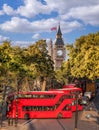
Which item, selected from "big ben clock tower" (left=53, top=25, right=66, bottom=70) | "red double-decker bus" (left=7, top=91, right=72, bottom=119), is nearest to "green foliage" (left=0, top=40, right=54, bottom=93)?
"red double-decker bus" (left=7, top=91, right=72, bottom=119)

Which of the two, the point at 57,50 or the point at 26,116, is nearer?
the point at 26,116

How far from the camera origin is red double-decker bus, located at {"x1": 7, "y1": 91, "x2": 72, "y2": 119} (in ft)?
135

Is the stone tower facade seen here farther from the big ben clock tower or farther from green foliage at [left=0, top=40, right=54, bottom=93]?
green foliage at [left=0, top=40, right=54, bottom=93]

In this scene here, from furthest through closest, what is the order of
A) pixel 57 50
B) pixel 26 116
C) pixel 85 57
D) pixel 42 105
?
pixel 57 50 → pixel 85 57 → pixel 42 105 → pixel 26 116

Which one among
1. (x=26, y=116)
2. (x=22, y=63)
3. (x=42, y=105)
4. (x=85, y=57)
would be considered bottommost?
(x=26, y=116)

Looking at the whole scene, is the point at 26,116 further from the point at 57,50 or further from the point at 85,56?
the point at 57,50

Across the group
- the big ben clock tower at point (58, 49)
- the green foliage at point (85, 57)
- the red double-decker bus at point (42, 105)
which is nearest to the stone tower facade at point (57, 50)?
the big ben clock tower at point (58, 49)

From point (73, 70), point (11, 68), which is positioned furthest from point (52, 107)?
point (73, 70)

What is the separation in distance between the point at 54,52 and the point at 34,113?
13924cm

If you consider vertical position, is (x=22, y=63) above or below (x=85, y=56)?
below

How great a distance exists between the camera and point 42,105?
41.3 m

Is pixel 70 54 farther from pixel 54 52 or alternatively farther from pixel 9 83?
pixel 54 52

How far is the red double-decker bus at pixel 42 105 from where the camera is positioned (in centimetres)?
4100

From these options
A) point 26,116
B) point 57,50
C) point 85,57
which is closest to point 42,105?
point 26,116
